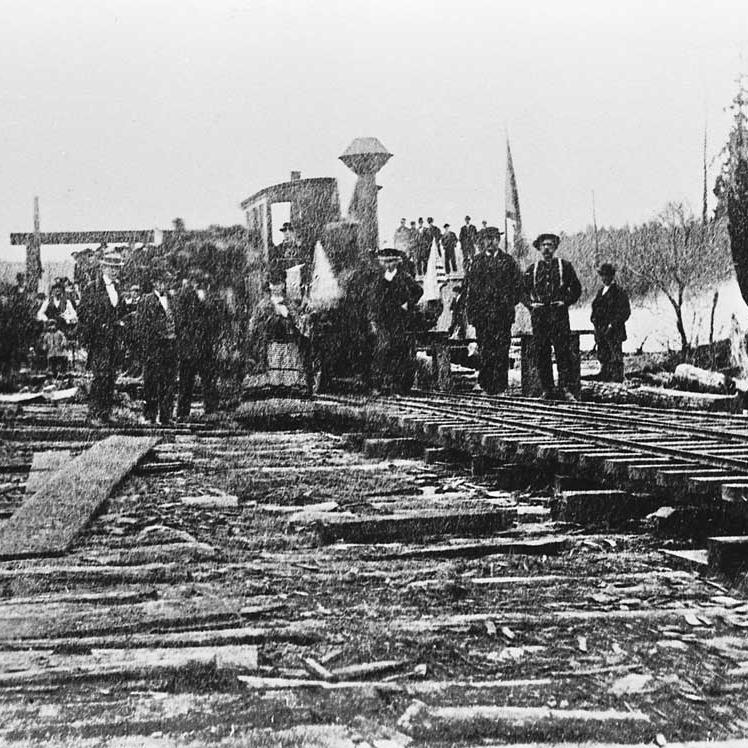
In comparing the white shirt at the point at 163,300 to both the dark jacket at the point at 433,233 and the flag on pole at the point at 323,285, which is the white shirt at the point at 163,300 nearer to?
the flag on pole at the point at 323,285

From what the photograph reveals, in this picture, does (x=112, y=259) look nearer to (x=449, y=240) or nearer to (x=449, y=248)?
(x=449, y=240)

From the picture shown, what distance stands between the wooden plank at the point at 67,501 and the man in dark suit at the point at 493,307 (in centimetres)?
372

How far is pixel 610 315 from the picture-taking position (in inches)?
298

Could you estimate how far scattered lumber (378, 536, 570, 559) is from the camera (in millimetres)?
3033

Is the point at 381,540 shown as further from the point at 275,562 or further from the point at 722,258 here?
the point at 722,258

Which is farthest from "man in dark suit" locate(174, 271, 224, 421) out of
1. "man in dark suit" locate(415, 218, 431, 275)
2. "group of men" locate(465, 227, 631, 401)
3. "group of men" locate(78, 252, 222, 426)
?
"group of men" locate(465, 227, 631, 401)

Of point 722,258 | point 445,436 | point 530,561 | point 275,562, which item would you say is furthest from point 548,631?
point 722,258

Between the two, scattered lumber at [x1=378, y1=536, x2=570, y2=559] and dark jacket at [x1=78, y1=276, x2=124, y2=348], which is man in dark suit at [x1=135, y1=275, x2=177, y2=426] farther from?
scattered lumber at [x1=378, y1=536, x2=570, y2=559]

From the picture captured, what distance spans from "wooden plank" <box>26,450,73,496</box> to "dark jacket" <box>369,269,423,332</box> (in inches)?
136

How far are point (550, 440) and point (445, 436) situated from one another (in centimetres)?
73

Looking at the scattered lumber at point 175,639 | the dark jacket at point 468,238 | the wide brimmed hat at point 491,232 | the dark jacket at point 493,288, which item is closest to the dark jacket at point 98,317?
the dark jacket at point 468,238

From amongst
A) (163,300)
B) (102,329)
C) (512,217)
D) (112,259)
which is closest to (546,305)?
(512,217)

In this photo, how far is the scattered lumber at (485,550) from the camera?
3033 millimetres

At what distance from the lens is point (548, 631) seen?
2307mm
